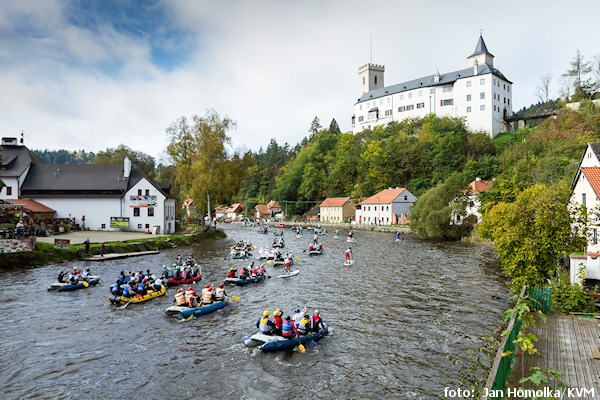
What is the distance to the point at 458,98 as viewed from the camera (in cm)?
10262

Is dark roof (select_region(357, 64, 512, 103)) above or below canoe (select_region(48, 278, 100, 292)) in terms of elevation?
above

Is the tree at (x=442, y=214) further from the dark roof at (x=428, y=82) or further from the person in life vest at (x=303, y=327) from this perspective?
the dark roof at (x=428, y=82)

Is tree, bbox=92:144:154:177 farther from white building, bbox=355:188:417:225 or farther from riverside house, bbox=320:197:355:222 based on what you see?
white building, bbox=355:188:417:225

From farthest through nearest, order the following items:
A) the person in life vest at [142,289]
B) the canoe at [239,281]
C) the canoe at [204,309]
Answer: the canoe at [239,281], the person in life vest at [142,289], the canoe at [204,309]

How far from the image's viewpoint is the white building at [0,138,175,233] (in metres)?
51.7

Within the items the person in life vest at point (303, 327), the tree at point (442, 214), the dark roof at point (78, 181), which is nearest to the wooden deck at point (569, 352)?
the person in life vest at point (303, 327)

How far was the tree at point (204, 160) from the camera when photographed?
57.0 m

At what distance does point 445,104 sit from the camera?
106 meters

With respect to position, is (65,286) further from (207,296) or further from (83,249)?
(83,249)

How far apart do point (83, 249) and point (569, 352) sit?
1543 inches

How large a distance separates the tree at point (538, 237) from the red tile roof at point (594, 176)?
8135mm

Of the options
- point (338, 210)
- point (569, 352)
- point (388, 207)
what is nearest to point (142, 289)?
point (569, 352)

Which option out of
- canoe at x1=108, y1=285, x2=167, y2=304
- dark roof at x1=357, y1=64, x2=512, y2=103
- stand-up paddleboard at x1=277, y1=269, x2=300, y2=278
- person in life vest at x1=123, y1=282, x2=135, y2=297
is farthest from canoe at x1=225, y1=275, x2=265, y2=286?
dark roof at x1=357, y1=64, x2=512, y2=103

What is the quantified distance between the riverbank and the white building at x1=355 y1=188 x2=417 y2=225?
1837 inches
